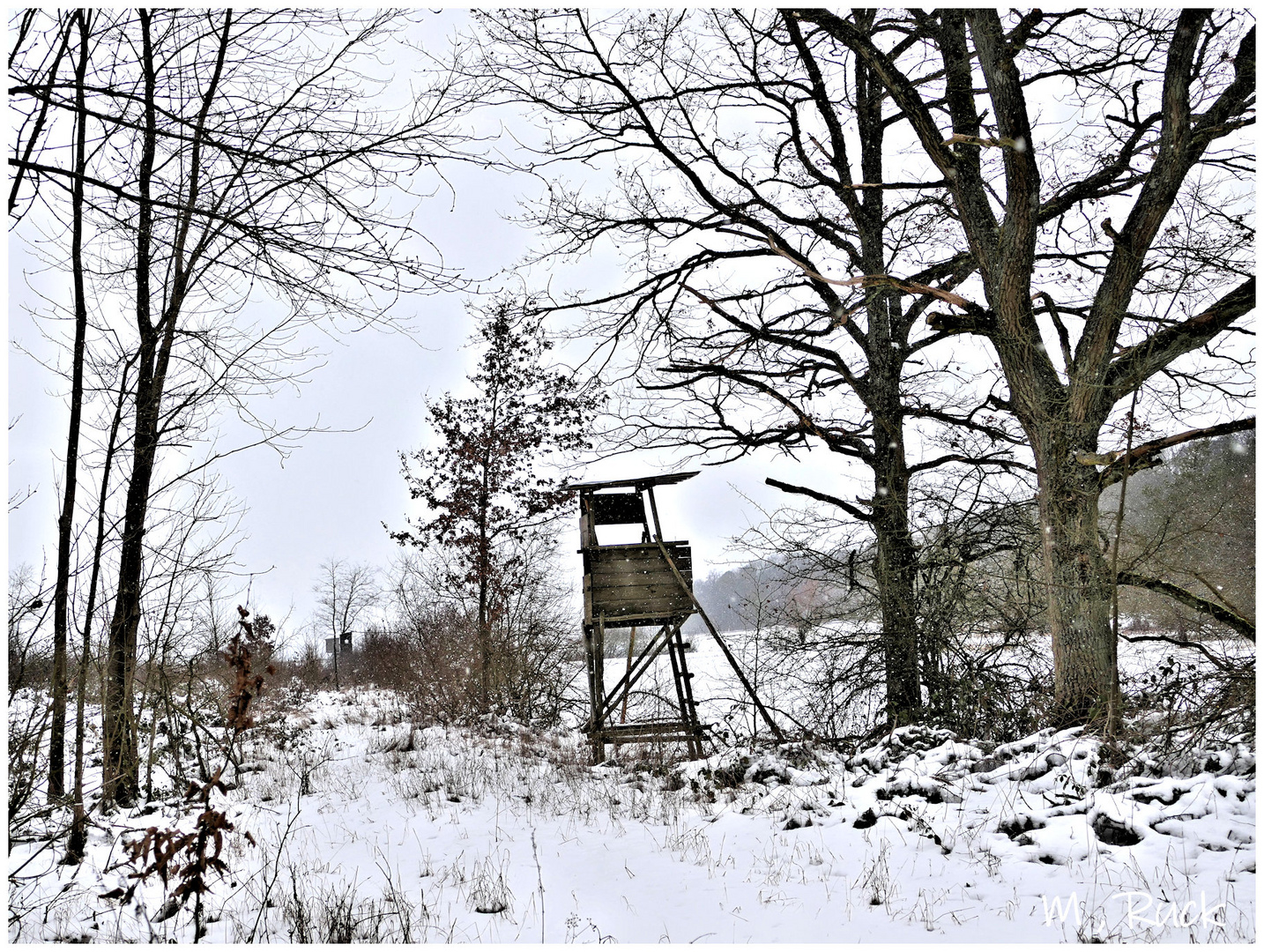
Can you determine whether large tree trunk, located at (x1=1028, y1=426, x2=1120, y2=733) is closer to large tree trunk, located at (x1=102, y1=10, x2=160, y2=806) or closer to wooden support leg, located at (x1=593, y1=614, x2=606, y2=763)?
wooden support leg, located at (x1=593, y1=614, x2=606, y2=763)

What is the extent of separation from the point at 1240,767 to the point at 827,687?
4.52m

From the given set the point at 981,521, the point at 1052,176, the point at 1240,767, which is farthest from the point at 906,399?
the point at 1240,767

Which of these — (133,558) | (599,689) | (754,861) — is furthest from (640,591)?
(133,558)

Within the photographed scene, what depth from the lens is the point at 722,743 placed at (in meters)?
10.2

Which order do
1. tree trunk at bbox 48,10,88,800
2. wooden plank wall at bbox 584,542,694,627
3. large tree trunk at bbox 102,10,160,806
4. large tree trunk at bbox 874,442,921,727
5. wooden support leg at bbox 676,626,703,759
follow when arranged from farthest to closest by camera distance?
wooden plank wall at bbox 584,542,694,627 < wooden support leg at bbox 676,626,703,759 < large tree trunk at bbox 874,442,921,727 < large tree trunk at bbox 102,10,160,806 < tree trunk at bbox 48,10,88,800

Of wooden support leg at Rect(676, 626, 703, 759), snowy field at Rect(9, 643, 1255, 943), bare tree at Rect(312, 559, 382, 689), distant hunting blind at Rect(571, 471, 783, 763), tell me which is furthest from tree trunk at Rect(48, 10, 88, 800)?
bare tree at Rect(312, 559, 382, 689)

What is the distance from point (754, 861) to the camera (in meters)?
5.00

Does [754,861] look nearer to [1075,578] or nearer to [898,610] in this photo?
[1075,578]

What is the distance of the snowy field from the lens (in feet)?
12.6

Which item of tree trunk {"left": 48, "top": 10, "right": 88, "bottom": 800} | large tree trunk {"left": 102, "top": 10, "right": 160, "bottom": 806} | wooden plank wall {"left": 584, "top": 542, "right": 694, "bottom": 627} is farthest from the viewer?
wooden plank wall {"left": 584, "top": 542, "right": 694, "bottom": 627}

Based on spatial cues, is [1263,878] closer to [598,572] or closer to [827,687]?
[827,687]

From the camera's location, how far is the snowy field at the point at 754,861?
383 cm

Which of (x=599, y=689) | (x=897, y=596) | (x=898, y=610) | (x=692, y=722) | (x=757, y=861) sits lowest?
(x=757, y=861)

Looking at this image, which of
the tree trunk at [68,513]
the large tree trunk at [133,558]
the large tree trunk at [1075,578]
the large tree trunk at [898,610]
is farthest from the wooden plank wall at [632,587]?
the tree trunk at [68,513]
